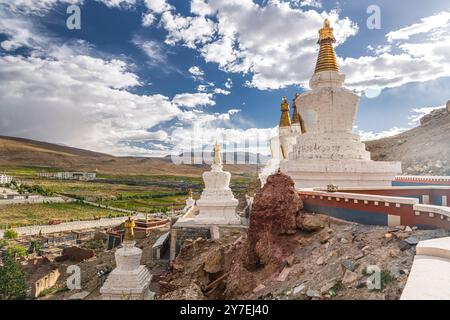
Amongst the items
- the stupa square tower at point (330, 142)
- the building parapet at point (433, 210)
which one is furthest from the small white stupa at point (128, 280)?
the building parapet at point (433, 210)

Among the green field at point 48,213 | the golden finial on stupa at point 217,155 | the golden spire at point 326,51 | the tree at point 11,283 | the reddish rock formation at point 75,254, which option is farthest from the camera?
the green field at point 48,213

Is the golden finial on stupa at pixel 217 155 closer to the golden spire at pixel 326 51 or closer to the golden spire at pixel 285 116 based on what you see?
the golden spire at pixel 326 51

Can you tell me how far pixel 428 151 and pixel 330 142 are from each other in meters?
29.0

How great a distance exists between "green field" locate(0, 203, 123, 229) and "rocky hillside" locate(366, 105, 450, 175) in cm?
5468

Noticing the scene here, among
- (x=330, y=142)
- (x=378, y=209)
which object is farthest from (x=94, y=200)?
(x=378, y=209)

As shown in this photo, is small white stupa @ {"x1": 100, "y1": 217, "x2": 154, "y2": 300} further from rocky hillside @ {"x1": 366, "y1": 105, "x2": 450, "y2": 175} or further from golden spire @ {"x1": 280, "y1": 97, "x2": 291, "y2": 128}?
rocky hillside @ {"x1": 366, "y1": 105, "x2": 450, "y2": 175}

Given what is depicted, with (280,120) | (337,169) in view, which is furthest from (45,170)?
(337,169)

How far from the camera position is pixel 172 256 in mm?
14492

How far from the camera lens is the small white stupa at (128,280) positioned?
10.9 metres

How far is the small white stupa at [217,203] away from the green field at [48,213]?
165 feet

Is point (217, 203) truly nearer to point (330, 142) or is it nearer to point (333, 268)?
point (330, 142)

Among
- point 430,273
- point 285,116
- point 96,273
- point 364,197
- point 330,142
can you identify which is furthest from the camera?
point 285,116

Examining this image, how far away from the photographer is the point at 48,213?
64.9 meters
